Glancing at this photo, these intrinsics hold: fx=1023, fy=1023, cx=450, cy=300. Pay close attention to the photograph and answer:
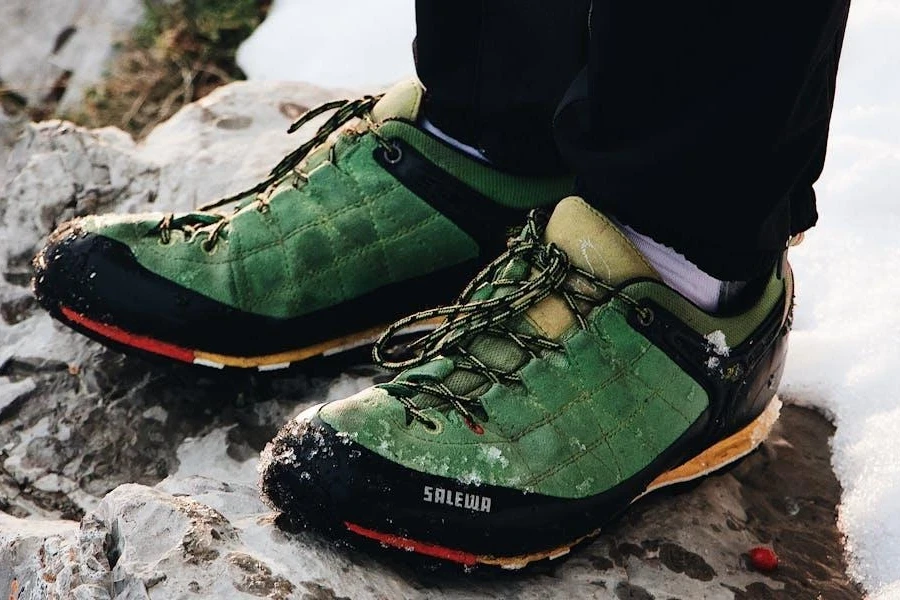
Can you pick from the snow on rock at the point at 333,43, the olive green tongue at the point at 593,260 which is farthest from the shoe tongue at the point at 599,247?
the snow on rock at the point at 333,43

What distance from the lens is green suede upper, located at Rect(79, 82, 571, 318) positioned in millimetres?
1829

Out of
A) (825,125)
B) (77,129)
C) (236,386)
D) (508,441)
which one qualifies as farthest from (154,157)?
(825,125)

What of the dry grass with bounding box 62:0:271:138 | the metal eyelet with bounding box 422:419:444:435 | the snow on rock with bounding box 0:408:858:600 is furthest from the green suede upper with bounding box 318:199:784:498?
the dry grass with bounding box 62:0:271:138

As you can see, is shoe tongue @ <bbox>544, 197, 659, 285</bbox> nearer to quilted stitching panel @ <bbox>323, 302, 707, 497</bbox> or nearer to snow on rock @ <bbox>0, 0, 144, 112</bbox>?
quilted stitching panel @ <bbox>323, 302, 707, 497</bbox>

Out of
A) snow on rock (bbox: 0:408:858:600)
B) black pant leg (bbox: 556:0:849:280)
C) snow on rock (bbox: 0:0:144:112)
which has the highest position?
black pant leg (bbox: 556:0:849:280)

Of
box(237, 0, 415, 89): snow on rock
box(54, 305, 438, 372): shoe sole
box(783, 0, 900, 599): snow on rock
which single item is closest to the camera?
box(783, 0, 900, 599): snow on rock

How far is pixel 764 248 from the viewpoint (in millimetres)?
1450

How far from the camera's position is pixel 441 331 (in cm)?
149

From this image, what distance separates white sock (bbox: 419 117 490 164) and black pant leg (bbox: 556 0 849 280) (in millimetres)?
392

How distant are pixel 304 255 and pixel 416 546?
2.18ft

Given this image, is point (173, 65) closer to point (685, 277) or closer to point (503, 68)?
point (503, 68)

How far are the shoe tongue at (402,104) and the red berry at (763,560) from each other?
0.96 metres

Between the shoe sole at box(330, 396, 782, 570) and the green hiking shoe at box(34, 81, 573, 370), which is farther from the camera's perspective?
the green hiking shoe at box(34, 81, 573, 370)

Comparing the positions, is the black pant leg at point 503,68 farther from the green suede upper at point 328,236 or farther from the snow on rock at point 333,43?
the snow on rock at point 333,43
